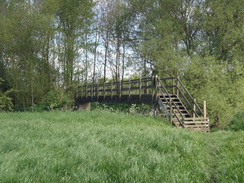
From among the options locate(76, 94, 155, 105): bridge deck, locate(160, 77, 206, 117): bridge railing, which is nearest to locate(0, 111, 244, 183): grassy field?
locate(160, 77, 206, 117): bridge railing

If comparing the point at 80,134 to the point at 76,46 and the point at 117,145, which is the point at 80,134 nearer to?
the point at 117,145

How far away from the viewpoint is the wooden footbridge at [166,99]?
464 inches

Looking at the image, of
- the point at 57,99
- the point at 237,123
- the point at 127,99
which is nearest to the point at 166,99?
the point at 237,123

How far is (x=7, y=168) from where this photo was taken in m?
3.40

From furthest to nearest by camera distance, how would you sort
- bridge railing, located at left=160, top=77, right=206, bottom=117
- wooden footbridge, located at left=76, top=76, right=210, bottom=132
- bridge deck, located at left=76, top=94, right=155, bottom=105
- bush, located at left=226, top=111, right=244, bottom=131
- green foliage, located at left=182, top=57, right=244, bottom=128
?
green foliage, located at left=182, top=57, right=244, bottom=128
bridge deck, located at left=76, top=94, right=155, bottom=105
bridge railing, located at left=160, top=77, right=206, bottom=117
wooden footbridge, located at left=76, top=76, right=210, bottom=132
bush, located at left=226, top=111, right=244, bottom=131

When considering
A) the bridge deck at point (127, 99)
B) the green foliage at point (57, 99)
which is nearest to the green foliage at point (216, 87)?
the bridge deck at point (127, 99)

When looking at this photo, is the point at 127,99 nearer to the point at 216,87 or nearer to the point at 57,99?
the point at 216,87

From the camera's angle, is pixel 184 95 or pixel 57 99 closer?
pixel 184 95

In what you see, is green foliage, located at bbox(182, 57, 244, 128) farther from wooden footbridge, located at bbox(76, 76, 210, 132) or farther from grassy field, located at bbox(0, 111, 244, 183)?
grassy field, located at bbox(0, 111, 244, 183)

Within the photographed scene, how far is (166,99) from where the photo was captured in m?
12.4

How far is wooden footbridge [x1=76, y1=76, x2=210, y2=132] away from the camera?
11781 millimetres

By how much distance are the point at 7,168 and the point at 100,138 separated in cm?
271

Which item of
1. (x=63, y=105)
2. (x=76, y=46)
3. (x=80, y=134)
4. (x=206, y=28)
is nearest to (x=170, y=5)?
(x=206, y=28)

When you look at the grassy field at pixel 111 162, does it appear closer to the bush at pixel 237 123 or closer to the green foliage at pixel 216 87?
the bush at pixel 237 123
